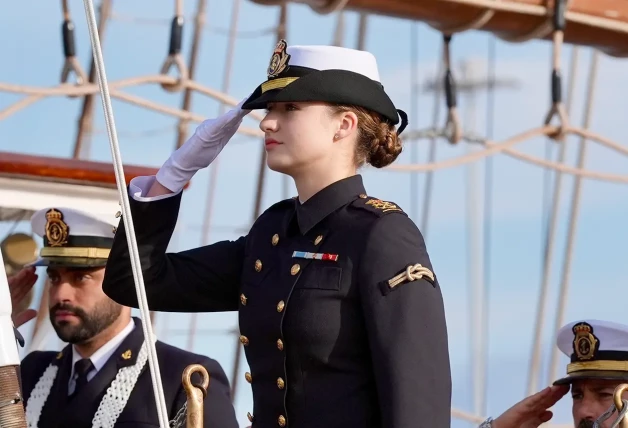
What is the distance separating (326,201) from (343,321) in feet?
0.84

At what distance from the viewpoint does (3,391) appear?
243 cm

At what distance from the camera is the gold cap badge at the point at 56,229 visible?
14.1ft

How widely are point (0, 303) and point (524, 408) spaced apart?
5.39 feet

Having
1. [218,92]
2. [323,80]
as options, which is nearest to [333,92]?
[323,80]

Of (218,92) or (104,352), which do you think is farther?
(218,92)

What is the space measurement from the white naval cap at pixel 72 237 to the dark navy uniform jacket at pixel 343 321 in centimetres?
131

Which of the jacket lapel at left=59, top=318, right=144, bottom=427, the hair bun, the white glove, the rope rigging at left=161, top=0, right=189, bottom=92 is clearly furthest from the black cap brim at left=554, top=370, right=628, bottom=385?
the rope rigging at left=161, top=0, right=189, bottom=92

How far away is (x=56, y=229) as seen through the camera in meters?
4.33

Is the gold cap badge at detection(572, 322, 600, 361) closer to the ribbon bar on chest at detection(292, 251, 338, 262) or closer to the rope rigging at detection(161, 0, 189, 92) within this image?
the ribbon bar on chest at detection(292, 251, 338, 262)

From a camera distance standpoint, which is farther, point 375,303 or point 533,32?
point 533,32

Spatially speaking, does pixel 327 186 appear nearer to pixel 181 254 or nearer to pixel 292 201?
pixel 292 201

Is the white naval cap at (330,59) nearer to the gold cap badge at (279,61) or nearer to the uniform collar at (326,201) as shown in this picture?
the gold cap badge at (279,61)

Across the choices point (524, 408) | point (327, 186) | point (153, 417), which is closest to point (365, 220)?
point (327, 186)

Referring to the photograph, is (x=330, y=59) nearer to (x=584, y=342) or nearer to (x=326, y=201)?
(x=326, y=201)
